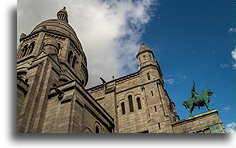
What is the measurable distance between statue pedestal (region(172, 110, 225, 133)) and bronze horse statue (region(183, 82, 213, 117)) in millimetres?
539

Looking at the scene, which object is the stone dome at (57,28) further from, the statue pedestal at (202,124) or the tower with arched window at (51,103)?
the statue pedestal at (202,124)

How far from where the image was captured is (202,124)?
532 inches

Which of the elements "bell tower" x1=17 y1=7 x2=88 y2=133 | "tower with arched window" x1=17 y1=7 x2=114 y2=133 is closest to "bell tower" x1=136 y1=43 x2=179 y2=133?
"tower with arched window" x1=17 y1=7 x2=114 y2=133

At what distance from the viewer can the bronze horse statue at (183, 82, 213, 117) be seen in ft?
45.4

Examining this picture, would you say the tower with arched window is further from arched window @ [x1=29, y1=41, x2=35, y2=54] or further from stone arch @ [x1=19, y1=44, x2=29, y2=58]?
arched window @ [x1=29, y1=41, x2=35, y2=54]

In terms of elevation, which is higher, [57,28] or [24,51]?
[57,28]

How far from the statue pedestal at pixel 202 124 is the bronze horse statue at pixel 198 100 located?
54 cm

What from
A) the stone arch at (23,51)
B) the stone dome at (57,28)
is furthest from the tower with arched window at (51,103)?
the stone dome at (57,28)

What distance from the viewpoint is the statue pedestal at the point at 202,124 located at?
13133mm

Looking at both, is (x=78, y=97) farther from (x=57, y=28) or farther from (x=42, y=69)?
(x=57, y=28)

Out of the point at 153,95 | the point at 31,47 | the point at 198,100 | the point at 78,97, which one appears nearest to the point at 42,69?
the point at 78,97

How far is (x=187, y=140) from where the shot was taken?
6.76m

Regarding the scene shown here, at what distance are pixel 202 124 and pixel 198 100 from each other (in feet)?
5.09
